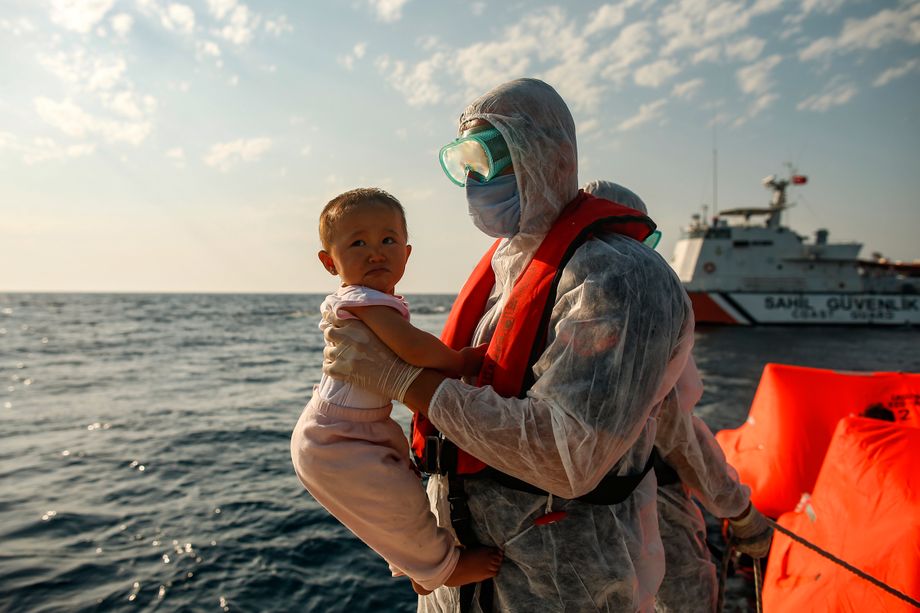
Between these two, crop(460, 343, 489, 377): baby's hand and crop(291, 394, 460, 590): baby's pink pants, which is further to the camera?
crop(460, 343, 489, 377): baby's hand

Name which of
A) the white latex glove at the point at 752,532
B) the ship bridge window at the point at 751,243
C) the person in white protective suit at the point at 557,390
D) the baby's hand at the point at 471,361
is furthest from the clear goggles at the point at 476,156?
the ship bridge window at the point at 751,243

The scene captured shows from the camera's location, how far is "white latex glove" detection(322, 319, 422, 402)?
1681mm

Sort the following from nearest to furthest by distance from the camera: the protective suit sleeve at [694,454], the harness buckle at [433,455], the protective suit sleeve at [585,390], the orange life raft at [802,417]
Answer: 1. the protective suit sleeve at [585,390]
2. the harness buckle at [433,455]
3. the protective suit sleeve at [694,454]
4. the orange life raft at [802,417]

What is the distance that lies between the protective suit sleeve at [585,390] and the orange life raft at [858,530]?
278 centimetres

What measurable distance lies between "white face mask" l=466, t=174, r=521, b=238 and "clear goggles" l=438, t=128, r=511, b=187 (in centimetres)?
3

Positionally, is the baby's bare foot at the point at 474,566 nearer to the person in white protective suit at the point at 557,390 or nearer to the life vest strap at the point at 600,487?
the person in white protective suit at the point at 557,390

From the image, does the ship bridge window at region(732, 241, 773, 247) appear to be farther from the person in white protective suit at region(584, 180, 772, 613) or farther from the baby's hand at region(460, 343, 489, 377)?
the baby's hand at region(460, 343, 489, 377)

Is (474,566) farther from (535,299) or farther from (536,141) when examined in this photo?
(536,141)

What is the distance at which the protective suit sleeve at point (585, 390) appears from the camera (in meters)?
1.49

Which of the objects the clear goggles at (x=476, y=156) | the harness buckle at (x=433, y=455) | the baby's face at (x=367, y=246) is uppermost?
the clear goggles at (x=476, y=156)

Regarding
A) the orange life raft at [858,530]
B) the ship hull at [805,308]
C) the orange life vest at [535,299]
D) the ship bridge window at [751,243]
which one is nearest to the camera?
the orange life vest at [535,299]

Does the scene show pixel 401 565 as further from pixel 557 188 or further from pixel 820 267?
pixel 820 267

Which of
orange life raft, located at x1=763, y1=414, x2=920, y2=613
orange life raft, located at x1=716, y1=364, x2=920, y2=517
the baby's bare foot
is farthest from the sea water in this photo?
the baby's bare foot

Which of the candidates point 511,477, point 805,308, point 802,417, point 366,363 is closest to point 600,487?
point 511,477
